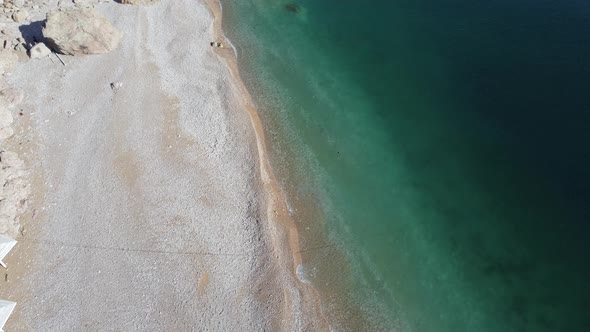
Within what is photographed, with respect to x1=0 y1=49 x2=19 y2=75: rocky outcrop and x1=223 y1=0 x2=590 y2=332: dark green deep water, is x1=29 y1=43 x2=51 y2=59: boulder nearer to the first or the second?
x1=0 y1=49 x2=19 y2=75: rocky outcrop

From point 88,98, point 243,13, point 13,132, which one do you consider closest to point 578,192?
point 243,13

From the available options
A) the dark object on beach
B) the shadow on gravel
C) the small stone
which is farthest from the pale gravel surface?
the dark object on beach

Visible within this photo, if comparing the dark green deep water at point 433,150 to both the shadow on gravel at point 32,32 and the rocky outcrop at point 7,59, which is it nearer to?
the shadow on gravel at point 32,32

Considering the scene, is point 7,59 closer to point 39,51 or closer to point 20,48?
point 20,48

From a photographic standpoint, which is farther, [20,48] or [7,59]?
[20,48]

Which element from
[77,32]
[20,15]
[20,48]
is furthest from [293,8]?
[20,15]
